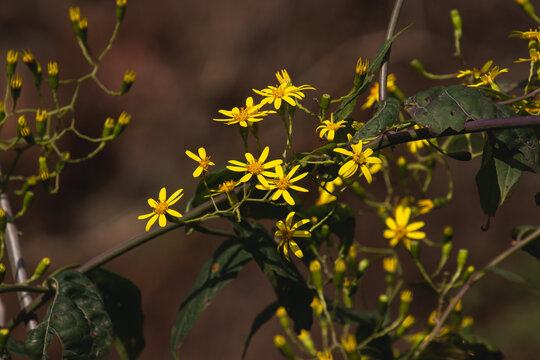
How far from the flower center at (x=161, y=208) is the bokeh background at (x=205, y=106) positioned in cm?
258

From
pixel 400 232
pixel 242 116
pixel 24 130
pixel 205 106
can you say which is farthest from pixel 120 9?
pixel 205 106

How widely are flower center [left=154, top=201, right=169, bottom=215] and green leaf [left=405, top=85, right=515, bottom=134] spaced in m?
0.31

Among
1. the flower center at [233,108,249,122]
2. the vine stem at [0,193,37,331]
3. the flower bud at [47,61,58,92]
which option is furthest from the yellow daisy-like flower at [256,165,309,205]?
the flower bud at [47,61,58,92]

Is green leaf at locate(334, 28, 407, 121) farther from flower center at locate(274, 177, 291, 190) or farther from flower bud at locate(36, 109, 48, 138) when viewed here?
flower bud at locate(36, 109, 48, 138)

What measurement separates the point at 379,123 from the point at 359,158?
0.15 feet

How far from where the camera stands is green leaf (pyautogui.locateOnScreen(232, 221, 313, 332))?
0.72 meters

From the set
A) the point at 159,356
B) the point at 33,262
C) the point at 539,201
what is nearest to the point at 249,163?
the point at 539,201

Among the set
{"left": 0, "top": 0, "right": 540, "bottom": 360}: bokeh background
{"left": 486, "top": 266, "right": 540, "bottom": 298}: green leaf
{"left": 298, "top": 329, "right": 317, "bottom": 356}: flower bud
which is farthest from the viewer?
{"left": 0, "top": 0, "right": 540, "bottom": 360}: bokeh background

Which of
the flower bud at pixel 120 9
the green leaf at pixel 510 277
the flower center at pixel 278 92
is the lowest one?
the green leaf at pixel 510 277

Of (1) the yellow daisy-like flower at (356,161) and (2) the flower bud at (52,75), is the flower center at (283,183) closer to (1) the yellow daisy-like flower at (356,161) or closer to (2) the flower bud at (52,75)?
(1) the yellow daisy-like flower at (356,161)

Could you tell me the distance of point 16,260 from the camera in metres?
0.80

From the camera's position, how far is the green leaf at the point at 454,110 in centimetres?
57

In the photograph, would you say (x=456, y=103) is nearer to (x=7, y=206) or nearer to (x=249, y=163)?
(x=249, y=163)

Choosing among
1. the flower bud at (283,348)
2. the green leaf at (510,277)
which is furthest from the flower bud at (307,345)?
the green leaf at (510,277)
